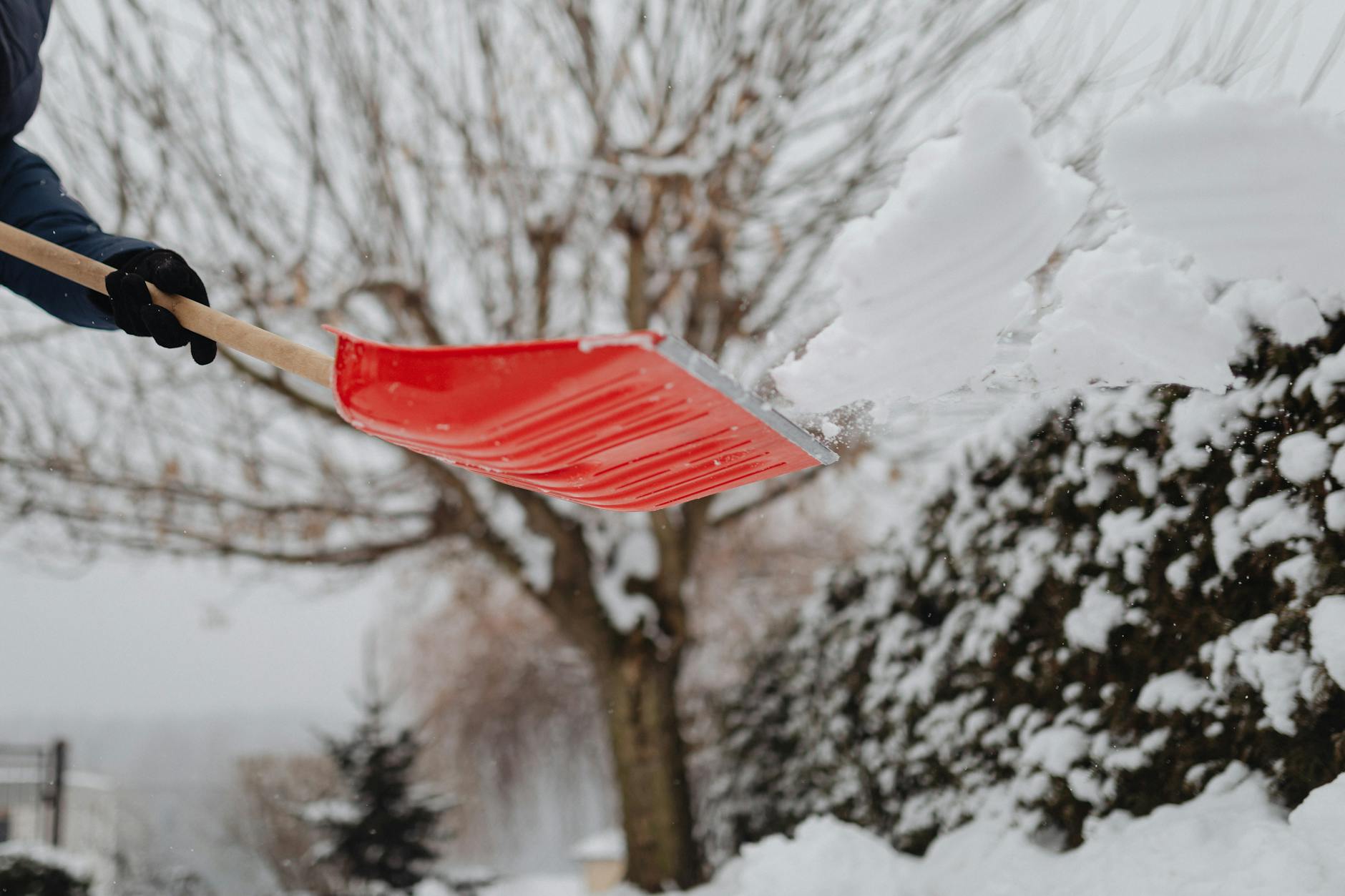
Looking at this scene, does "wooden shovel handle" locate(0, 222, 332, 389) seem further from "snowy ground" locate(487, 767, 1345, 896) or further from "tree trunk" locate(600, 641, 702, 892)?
"tree trunk" locate(600, 641, 702, 892)

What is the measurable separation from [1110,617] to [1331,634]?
702mm

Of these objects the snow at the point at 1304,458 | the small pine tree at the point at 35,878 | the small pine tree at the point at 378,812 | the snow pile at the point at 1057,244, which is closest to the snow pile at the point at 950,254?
the snow pile at the point at 1057,244

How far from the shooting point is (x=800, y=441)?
4.98ft

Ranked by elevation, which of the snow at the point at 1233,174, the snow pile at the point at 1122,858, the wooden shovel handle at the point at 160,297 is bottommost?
the snow pile at the point at 1122,858

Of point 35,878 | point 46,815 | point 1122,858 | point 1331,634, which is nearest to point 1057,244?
point 1331,634

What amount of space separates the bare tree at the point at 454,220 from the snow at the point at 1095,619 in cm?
239

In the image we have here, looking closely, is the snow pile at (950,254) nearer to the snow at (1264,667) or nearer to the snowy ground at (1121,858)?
the snow at (1264,667)

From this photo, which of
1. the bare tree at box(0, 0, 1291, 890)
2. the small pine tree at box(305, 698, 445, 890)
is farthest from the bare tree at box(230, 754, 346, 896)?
the bare tree at box(0, 0, 1291, 890)

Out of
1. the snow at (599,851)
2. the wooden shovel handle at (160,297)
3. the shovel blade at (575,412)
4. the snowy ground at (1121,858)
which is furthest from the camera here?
the snow at (599,851)

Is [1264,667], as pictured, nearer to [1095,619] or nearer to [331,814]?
[1095,619]

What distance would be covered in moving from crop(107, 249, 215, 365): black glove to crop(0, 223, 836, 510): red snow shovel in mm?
34

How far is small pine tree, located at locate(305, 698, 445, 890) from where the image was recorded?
5.23 metres

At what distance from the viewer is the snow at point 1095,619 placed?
2.31 metres

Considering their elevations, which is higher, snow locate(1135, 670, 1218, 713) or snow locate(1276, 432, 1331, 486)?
snow locate(1276, 432, 1331, 486)
